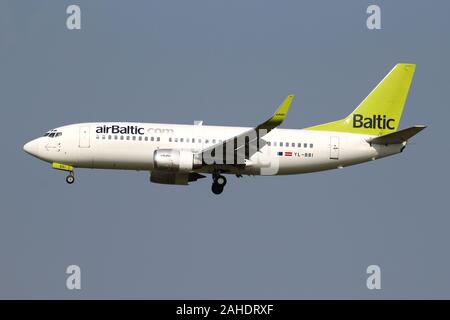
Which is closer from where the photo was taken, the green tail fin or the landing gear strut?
the landing gear strut

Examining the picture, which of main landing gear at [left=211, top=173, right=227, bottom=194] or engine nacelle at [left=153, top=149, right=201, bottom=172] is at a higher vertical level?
engine nacelle at [left=153, top=149, right=201, bottom=172]

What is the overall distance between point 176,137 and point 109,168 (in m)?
4.47

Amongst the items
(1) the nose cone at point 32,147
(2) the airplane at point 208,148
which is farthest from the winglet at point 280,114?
(1) the nose cone at point 32,147

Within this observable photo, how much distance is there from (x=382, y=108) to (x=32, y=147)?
2243 centimetres

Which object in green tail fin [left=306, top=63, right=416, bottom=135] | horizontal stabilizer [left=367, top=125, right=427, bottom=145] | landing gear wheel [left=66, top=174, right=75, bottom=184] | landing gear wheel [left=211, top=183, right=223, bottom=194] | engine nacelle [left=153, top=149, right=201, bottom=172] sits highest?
green tail fin [left=306, top=63, right=416, bottom=135]

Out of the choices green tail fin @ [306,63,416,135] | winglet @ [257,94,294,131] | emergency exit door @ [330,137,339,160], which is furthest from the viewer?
green tail fin @ [306,63,416,135]

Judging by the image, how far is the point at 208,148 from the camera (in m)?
70.0

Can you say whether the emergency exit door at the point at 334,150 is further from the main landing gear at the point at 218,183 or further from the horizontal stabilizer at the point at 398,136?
the main landing gear at the point at 218,183

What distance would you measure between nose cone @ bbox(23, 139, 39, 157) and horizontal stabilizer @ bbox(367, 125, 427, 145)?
2057 centimetres

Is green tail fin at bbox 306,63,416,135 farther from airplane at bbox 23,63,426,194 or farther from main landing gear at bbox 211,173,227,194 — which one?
main landing gear at bbox 211,173,227,194

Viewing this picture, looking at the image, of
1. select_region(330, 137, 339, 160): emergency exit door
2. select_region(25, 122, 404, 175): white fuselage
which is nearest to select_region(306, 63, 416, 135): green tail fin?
select_region(25, 122, 404, 175): white fuselage

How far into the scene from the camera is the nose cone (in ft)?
235

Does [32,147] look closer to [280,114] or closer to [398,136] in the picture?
[280,114]

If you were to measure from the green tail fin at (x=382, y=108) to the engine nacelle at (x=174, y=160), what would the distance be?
876 centimetres
